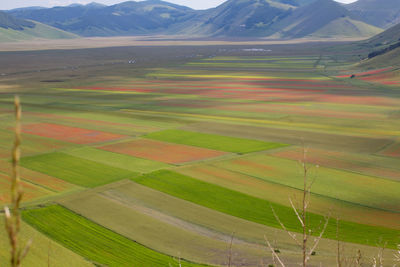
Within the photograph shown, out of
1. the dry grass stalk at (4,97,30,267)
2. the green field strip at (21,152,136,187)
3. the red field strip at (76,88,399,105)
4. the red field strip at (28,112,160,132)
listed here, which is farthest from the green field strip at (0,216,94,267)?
the red field strip at (76,88,399,105)

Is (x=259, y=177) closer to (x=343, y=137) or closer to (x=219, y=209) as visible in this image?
(x=219, y=209)

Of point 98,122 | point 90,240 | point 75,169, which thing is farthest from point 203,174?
point 98,122

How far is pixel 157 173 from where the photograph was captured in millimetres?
51594

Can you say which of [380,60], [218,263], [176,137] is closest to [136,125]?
[176,137]

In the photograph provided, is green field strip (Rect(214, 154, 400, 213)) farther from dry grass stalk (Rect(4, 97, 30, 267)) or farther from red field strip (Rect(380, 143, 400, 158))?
dry grass stalk (Rect(4, 97, 30, 267))

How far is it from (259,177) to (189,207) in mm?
11465

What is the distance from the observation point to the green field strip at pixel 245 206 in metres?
35.8

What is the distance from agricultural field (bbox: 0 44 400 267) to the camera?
35000 millimetres

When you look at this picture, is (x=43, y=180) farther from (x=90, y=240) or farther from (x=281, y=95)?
(x=281, y=95)

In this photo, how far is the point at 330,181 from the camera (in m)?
48.3

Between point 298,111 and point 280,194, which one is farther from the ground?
point 298,111

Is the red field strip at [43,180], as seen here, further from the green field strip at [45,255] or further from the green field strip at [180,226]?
the green field strip at [45,255]

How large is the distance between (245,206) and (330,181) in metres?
11.3

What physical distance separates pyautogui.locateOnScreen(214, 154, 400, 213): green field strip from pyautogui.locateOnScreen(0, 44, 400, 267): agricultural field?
0.68ft
